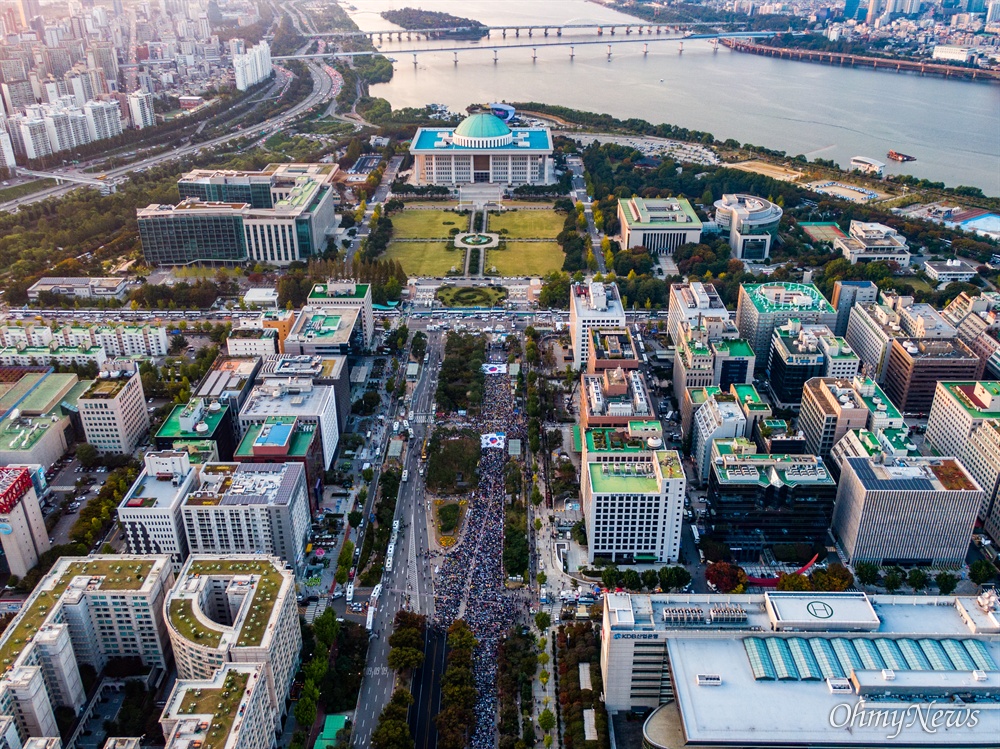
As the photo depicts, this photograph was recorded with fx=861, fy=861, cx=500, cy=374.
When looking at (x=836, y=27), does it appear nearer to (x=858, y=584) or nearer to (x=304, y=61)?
(x=304, y=61)

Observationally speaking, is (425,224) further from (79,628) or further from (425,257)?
(79,628)

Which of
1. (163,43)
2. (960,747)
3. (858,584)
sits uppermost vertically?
(163,43)

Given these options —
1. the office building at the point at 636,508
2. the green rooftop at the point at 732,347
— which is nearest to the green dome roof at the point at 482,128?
the green rooftop at the point at 732,347

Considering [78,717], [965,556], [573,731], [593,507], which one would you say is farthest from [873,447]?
[78,717]

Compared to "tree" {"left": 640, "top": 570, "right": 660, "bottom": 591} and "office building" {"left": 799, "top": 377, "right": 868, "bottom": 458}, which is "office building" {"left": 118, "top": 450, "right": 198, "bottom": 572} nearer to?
"tree" {"left": 640, "top": 570, "right": 660, "bottom": 591}

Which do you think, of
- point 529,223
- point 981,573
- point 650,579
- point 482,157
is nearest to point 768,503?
point 650,579

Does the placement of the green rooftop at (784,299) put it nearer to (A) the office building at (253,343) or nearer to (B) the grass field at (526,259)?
(B) the grass field at (526,259)

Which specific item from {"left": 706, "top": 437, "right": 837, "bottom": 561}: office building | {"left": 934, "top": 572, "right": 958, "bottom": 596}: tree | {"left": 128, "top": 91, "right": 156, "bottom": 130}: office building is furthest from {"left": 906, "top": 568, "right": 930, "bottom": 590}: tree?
{"left": 128, "top": 91, "right": 156, "bottom": 130}: office building
